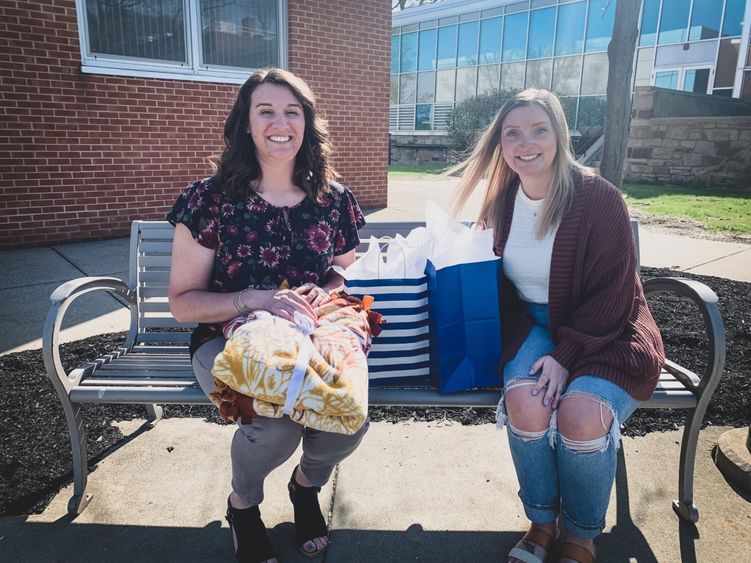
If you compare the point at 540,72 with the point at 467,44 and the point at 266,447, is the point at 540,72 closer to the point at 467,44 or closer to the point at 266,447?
the point at 467,44

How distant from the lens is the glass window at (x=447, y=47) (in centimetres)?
2452

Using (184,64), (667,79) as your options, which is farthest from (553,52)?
(184,64)

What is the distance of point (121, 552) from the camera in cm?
217

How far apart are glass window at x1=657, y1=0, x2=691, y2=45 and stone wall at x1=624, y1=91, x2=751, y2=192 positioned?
8278mm

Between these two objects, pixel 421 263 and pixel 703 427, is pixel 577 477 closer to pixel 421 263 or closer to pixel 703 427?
pixel 421 263

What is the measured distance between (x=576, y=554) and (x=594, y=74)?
2135 cm

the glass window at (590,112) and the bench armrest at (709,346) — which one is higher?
the glass window at (590,112)

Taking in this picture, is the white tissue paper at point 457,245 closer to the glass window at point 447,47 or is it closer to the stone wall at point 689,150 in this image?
the stone wall at point 689,150

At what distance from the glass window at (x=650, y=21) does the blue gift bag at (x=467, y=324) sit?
71.8ft

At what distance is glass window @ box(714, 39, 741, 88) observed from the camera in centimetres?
1888

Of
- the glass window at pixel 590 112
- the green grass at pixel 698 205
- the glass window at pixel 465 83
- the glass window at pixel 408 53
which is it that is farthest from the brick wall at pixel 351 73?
the glass window at pixel 408 53

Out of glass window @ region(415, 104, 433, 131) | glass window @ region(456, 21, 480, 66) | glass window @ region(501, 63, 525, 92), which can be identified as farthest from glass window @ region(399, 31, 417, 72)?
glass window @ region(501, 63, 525, 92)

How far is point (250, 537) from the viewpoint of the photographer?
2.06 metres

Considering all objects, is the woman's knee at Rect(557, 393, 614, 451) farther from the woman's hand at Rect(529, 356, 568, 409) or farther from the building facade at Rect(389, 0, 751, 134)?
the building facade at Rect(389, 0, 751, 134)
